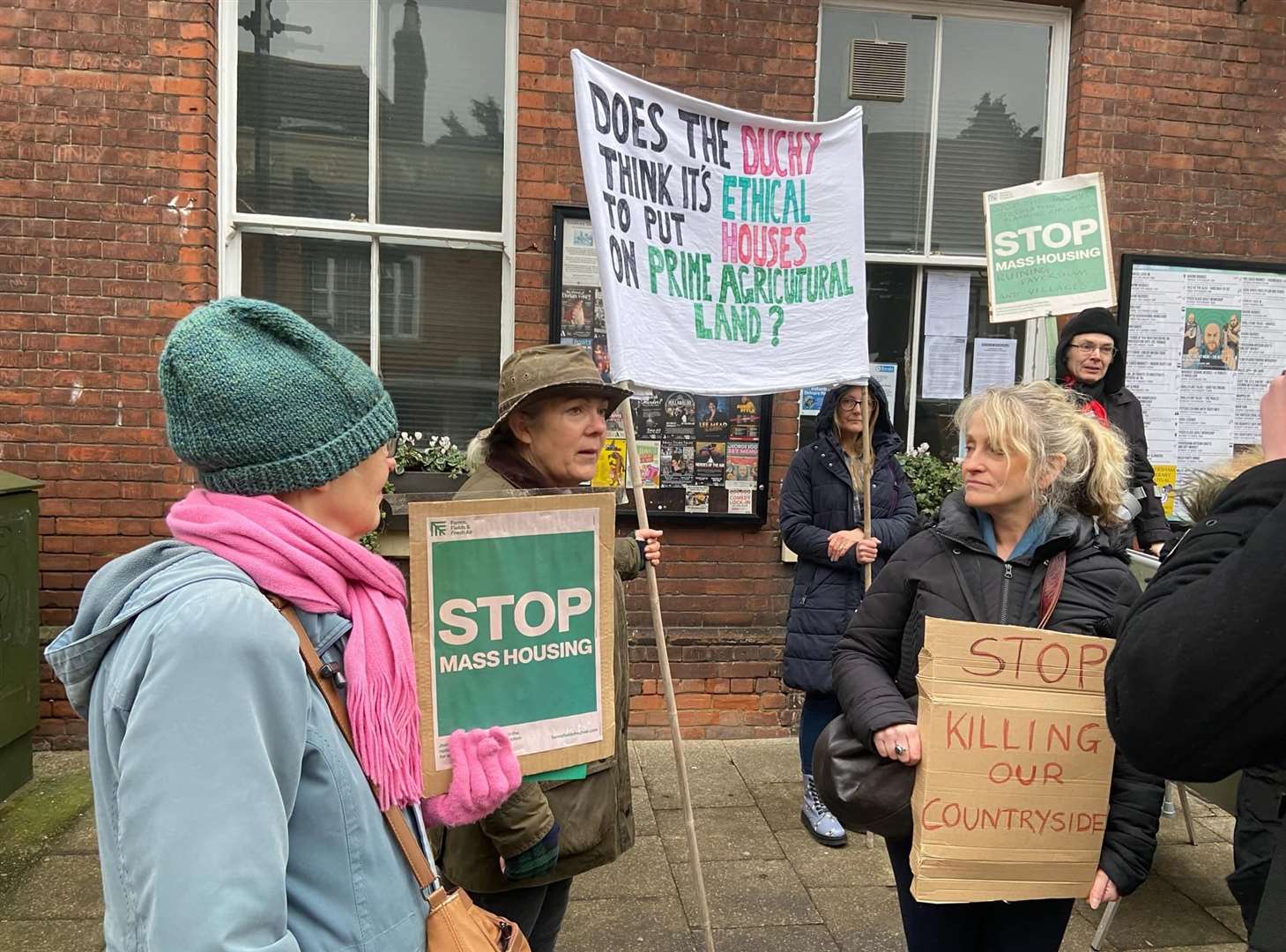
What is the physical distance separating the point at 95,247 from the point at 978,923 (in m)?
4.65

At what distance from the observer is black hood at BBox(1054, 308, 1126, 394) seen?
4.02 meters

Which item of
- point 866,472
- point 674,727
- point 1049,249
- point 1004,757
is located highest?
point 1049,249

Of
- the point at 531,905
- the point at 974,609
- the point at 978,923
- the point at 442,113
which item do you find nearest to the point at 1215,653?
the point at 974,609

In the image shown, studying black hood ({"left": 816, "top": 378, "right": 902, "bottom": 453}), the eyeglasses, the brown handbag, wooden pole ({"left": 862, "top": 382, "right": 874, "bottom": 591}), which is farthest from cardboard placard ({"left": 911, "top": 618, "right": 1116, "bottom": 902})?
the eyeglasses

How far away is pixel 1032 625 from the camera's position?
199 centimetres

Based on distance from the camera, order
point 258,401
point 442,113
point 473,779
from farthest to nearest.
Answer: point 442,113
point 473,779
point 258,401

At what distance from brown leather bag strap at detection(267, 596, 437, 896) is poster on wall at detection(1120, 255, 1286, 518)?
5.04m

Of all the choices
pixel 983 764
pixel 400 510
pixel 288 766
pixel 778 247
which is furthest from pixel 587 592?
pixel 400 510

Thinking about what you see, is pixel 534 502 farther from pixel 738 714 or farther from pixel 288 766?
pixel 738 714

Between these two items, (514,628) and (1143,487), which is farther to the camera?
(1143,487)

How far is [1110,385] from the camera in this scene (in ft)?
13.8

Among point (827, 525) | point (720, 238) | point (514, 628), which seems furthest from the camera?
point (827, 525)

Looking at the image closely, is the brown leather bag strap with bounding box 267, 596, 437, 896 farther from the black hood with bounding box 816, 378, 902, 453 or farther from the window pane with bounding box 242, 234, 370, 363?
the window pane with bounding box 242, 234, 370, 363

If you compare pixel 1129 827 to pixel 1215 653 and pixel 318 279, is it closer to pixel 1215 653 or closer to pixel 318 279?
pixel 1215 653
